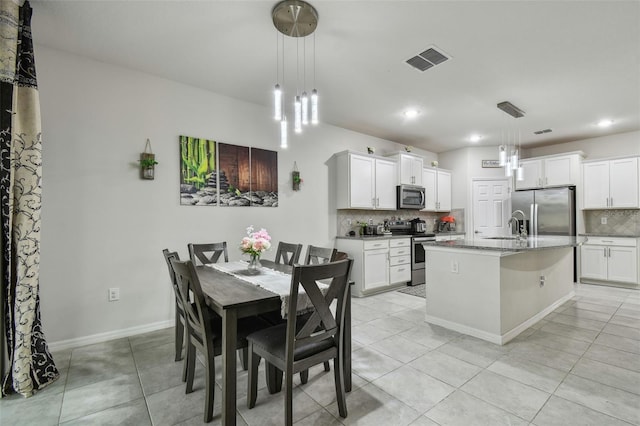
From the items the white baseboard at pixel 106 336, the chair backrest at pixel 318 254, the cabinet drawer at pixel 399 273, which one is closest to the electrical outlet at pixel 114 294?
the white baseboard at pixel 106 336

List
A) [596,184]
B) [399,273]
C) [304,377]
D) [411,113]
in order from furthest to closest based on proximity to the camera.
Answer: [596,184]
[399,273]
[411,113]
[304,377]

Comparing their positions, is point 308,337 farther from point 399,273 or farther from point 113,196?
point 399,273

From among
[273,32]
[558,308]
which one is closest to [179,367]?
[273,32]

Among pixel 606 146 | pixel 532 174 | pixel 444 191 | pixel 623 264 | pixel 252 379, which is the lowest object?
pixel 252 379

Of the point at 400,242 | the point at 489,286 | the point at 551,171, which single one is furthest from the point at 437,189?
the point at 489,286

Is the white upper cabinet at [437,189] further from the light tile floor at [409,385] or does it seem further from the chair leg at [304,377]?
the chair leg at [304,377]

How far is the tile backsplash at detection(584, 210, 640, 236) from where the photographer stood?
5215 mm

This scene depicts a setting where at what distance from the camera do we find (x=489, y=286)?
2895 mm

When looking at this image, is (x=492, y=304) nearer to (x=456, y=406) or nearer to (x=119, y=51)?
(x=456, y=406)

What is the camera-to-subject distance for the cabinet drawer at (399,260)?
190 inches

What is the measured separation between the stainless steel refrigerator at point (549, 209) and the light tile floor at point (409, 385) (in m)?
2.73

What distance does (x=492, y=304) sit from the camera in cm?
287

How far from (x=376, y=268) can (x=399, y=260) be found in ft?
1.83

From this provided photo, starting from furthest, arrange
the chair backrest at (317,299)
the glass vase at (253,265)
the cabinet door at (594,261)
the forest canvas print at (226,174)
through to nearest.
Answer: the cabinet door at (594,261)
the forest canvas print at (226,174)
the glass vase at (253,265)
the chair backrest at (317,299)
